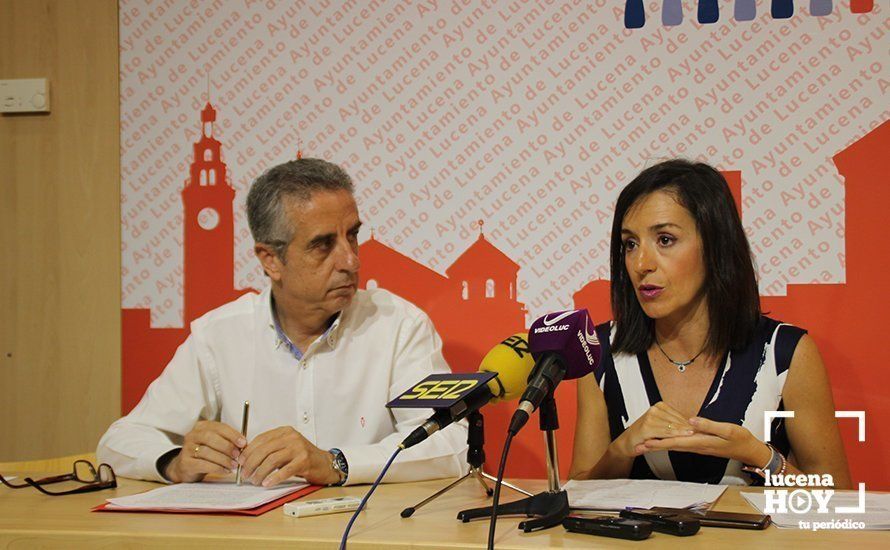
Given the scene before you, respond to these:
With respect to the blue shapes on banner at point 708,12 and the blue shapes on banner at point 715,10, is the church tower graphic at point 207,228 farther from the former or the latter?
the blue shapes on banner at point 708,12

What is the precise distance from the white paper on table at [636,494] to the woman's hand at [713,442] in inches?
3.4

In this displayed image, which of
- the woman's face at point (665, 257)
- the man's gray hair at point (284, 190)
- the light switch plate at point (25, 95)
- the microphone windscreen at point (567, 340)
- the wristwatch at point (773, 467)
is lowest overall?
the wristwatch at point (773, 467)

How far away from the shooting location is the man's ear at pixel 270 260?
2.46 metres

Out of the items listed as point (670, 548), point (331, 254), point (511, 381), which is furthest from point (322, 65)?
point (670, 548)

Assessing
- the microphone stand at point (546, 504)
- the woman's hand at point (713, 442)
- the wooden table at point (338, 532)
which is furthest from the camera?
the woman's hand at point (713, 442)

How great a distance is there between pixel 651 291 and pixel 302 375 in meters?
1.00

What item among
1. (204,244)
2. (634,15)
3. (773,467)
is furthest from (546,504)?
(204,244)

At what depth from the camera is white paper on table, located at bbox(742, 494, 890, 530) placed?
1472 mm

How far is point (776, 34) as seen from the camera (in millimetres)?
2824

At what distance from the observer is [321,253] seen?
2406 millimetres

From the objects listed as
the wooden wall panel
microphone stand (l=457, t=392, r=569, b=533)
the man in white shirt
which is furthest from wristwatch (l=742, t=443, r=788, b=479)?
the wooden wall panel

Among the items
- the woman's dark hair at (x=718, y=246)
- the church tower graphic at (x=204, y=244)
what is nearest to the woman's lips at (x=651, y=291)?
the woman's dark hair at (x=718, y=246)

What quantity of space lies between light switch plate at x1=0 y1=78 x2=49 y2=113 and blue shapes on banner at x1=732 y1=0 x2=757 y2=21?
2.51 metres

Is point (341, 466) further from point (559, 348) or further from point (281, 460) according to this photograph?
point (559, 348)
